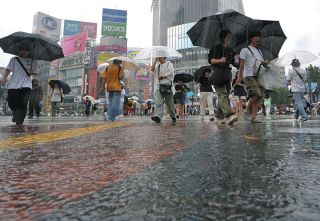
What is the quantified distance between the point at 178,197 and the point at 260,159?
3.16 feet

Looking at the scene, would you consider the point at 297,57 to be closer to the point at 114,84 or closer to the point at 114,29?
the point at 114,84

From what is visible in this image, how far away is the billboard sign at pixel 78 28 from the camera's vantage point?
106m

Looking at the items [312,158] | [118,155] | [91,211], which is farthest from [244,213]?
[118,155]

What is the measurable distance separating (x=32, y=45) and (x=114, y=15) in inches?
3546

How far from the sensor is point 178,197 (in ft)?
3.19

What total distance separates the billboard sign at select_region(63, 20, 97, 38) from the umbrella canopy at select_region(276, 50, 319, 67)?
10137 centimetres

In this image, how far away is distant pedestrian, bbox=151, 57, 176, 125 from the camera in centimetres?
698

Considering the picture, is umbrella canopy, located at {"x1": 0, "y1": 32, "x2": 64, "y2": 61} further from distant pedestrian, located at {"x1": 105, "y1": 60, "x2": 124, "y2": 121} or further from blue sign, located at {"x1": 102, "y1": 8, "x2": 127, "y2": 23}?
blue sign, located at {"x1": 102, "y1": 8, "x2": 127, "y2": 23}

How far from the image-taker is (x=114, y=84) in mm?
8281

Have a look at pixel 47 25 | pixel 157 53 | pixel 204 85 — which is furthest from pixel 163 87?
pixel 47 25

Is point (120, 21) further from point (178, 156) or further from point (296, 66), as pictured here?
point (178, 156)

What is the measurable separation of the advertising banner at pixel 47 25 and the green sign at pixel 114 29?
1365cm

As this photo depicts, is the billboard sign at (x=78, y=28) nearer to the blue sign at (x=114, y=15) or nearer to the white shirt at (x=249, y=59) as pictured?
the blue sign at (x=114, y=15)

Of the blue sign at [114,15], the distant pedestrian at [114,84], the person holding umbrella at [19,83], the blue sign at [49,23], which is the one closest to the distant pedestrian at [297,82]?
the distant pedestrian at [114,84]
